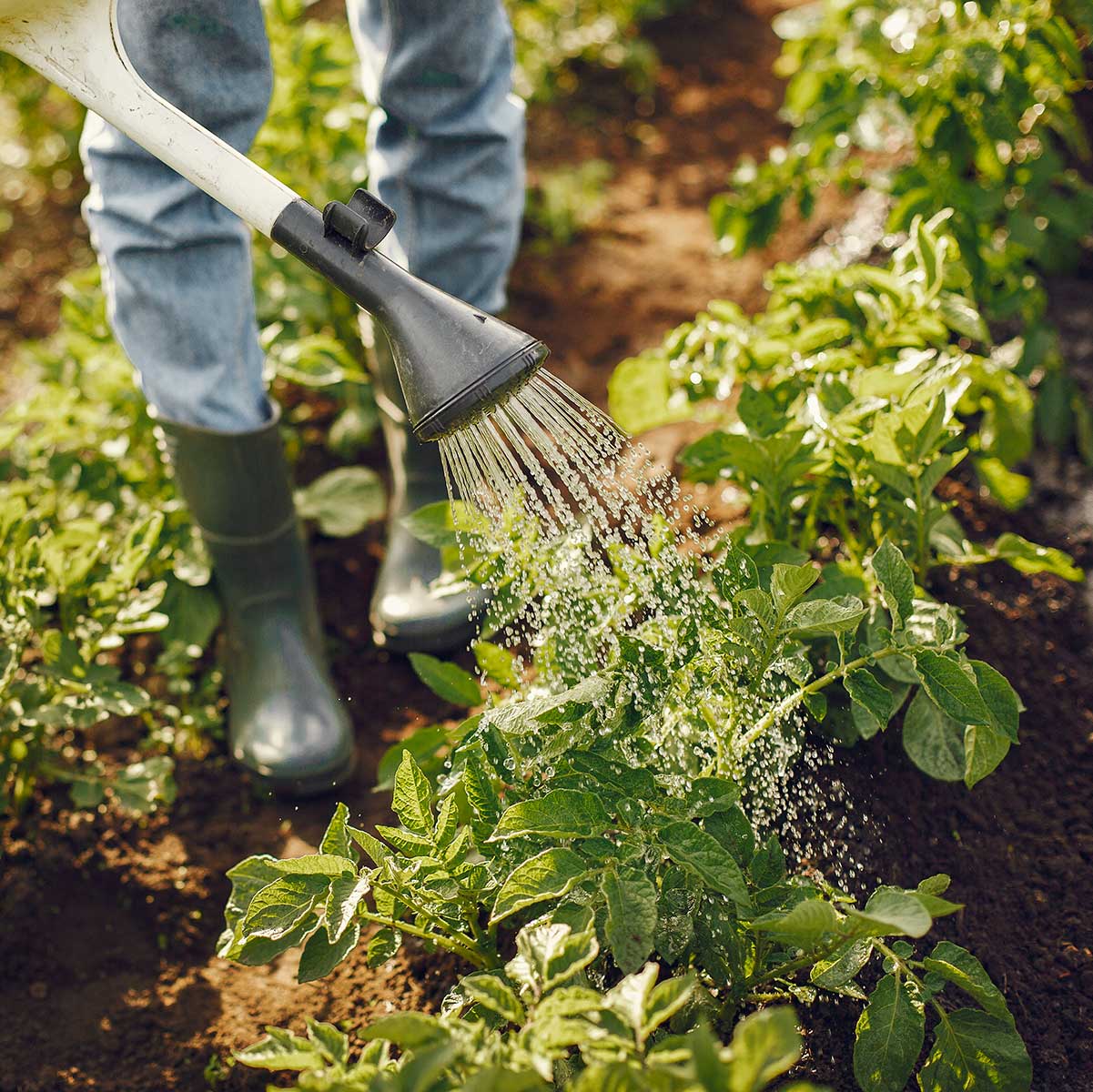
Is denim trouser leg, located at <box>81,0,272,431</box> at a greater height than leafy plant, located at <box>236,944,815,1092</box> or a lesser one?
greater

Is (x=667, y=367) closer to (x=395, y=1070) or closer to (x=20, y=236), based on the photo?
(x=395, y=1070)

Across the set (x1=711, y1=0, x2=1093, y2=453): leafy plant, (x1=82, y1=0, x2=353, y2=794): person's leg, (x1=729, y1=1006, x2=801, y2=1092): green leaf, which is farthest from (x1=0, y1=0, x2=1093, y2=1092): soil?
(x1=729, y1=1006, x2=801, y2=1092): green leaf

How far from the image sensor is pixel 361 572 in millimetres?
2146

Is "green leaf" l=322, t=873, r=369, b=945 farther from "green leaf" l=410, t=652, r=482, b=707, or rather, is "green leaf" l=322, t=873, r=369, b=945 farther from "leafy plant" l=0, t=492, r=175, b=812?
"leafy plant" l=0, t=492, r=175, b=812

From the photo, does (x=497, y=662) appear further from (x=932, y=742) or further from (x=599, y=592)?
(x=932, y=742)

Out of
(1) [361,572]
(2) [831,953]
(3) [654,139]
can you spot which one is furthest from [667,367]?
(3) [654,139]

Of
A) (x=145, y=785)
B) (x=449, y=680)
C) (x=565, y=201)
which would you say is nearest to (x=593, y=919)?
(x=449, y=680)

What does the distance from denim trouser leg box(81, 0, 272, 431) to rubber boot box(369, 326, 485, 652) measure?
12.8 inches

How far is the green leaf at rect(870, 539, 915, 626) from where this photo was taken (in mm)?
1254

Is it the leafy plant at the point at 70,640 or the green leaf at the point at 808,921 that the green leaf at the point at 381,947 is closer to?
the green leaf at the point at 808,921

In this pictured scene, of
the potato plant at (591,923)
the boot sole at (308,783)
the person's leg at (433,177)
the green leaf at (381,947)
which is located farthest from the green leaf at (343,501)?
the green leaf at (381,947)

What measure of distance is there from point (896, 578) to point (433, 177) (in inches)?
36.0

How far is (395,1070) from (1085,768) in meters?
1.06

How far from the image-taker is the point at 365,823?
170cm
